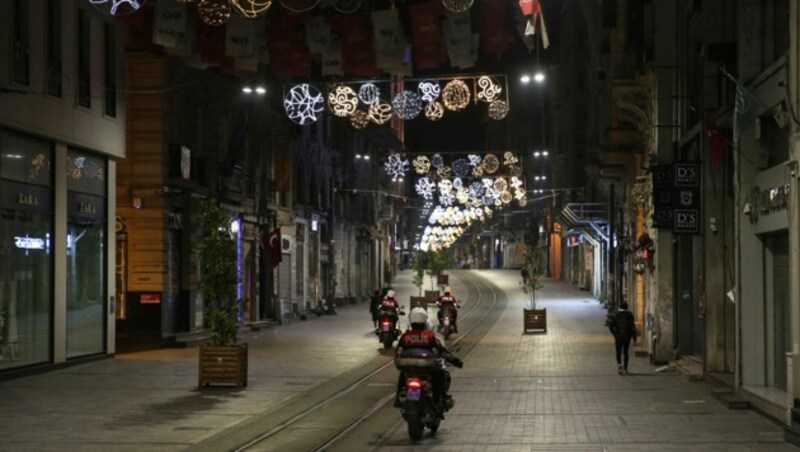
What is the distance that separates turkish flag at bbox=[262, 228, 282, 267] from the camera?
4328 cm

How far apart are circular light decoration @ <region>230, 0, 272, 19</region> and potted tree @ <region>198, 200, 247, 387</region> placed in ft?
17.3

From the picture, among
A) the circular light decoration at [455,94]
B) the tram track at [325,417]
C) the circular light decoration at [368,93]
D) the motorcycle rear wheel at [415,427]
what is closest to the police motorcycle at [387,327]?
the tram track at [325,417]

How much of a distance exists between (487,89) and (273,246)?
1569cm

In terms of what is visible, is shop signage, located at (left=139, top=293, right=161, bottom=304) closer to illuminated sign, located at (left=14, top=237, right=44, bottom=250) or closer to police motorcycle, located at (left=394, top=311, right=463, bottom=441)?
illuminated sign, located at (left=14, top=237, right=44, bottom=250)

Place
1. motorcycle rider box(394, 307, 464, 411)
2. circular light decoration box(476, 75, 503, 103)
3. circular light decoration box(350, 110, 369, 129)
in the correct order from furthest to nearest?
circular light decoration box(350, 110, 369, 129) → circular light decoration box(476, 75, 503, 103) → motorcycle rider box(394, 307, 464, 411)

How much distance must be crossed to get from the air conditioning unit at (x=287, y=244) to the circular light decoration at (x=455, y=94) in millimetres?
18427

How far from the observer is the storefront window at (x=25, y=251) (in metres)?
22.9

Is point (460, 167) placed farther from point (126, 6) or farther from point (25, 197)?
point (126, 6)

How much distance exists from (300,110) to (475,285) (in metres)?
44.8

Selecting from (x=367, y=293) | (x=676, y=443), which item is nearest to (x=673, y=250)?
(x=676, y=443)

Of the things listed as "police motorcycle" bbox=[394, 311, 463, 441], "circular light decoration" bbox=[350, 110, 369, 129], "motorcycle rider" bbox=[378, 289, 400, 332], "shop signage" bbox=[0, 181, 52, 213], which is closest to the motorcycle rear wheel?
"police motorcycle" bbox=[394, 311, 463, 441]

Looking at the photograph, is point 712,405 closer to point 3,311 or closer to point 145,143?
point 3,311

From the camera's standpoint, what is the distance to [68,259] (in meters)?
26.4

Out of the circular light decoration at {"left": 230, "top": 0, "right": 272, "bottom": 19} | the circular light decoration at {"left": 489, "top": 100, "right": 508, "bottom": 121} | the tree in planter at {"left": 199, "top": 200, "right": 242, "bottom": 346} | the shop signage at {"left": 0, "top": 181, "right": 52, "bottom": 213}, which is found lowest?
the tree in planter at {"left": 199, "top": 200, "right": 242, "bottom": 346}
